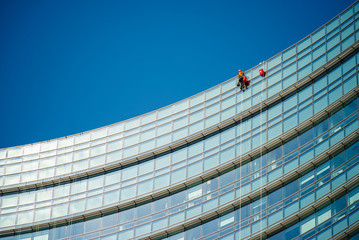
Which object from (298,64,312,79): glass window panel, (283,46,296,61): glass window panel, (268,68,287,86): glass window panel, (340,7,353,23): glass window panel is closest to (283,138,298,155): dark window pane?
(298,64,312,79): glass window panel

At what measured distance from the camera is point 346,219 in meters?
47.3

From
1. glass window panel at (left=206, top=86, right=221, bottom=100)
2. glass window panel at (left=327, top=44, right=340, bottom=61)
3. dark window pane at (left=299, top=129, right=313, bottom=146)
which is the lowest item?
dark window pane at (left=299, top=129, right=313, bottom=146)

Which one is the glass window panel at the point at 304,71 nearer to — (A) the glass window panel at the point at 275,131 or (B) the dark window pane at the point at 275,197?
(A) the glass window panel at the point at 275,131

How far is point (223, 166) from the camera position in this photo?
56125 mm

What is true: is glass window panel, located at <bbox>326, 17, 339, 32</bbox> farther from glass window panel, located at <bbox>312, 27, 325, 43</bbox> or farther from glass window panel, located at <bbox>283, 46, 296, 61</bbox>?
glass window panel, located at <bbox>283, 46, 296, 61</bbox>

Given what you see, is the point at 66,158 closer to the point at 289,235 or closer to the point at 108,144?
the point at 108,144

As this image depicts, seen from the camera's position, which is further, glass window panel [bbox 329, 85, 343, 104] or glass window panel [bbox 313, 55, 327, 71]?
glass window panel [bbox 313, 55, 327, 71]

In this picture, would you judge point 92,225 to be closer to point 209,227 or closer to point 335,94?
point 209,227

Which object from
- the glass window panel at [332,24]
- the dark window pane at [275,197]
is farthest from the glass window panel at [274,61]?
the dark window pane at [275,197]

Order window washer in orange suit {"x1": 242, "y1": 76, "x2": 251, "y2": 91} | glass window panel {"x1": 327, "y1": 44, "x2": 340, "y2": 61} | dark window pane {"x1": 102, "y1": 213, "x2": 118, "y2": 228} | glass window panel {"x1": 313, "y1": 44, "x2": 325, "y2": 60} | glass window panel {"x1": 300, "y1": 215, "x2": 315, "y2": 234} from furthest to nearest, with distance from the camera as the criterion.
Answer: dark window pane {"x1": 102, "y1": 213, "x2": 118, "y2": 228}, window washer in orange suit {"x1": 242, "y1": 76, "x2": 251, "y2": 91}, glass window panel {"x1": 313, "y1": 44, "x2": 325, "y2": 60}, glass window panel {"x1": 327, "y1": 44, "x2": 340, "y2": 61}, glass window panel {"x1": 300, "y1": 215, "x2": 315, "y2": 234}

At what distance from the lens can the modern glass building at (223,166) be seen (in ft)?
167

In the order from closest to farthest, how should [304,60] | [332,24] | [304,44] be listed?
[332,24]
[304,60]
[304,44]

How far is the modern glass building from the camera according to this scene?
5075cm

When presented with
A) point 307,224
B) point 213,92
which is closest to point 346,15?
point 213,92
